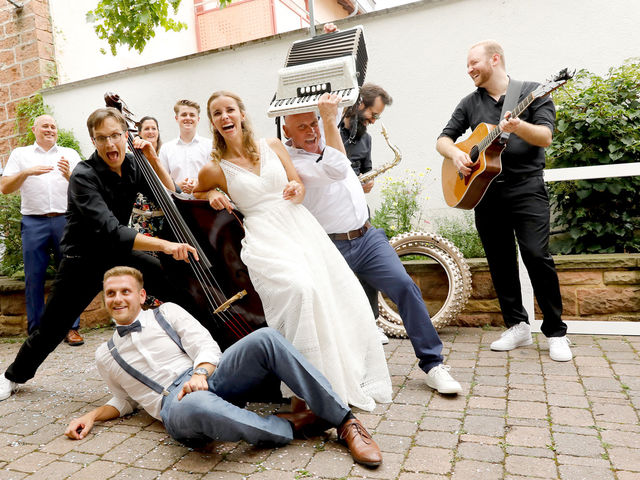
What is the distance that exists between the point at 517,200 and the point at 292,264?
74.7 inches

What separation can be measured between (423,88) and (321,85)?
3.00m

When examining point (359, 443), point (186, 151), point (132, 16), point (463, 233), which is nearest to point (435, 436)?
point (359, 443)

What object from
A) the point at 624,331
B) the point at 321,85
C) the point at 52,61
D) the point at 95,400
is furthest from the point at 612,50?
the point at 52,61

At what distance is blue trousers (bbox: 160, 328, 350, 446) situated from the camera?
8.11ft

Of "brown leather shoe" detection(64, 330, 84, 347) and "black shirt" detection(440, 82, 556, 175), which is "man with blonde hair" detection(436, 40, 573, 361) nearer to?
"black shirt" detection(440, 82, 556, 175)

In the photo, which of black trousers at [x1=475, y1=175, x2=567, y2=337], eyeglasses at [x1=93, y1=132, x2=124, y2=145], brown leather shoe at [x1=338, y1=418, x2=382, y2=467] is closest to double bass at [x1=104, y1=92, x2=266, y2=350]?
eyeglasses at [x1=93, y1=132, x2=124, y2=145]

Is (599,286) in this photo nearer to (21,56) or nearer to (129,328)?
(129,328)

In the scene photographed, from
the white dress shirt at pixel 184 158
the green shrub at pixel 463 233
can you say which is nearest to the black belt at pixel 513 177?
the green shrub at pixel 463 233

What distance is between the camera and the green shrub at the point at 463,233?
206 inches

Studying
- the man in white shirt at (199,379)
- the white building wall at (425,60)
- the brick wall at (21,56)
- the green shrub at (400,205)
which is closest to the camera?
the man in white shirt at (199,379)

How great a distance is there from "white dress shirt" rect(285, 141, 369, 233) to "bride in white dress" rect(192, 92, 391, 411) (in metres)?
0.12

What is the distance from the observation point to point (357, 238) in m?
3.37

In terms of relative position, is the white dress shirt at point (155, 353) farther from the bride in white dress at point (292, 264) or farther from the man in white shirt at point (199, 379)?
the bride in white dress at point (292, 264)

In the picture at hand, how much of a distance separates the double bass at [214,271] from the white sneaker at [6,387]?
1.57 meters
